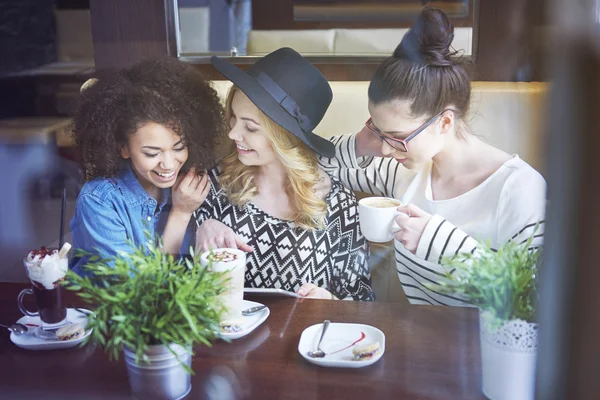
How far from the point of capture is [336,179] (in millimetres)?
1200

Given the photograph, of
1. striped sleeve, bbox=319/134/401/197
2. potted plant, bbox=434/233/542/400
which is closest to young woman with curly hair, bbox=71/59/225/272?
striped sleeve, bbox=319/134/401/197

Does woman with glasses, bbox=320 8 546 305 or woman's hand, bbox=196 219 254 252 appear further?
Result: woman's hand, bbox=196 219 254 252

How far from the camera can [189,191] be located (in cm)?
120

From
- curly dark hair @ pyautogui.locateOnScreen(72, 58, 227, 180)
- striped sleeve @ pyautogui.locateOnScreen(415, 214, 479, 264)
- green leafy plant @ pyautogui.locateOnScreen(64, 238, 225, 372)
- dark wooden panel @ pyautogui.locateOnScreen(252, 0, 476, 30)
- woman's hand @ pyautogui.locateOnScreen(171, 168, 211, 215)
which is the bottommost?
green leafy plant @ pyautogui.locateOnScreen(64, 238, 225, 372)

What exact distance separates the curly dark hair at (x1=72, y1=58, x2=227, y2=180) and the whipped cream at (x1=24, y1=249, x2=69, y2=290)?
17 centimetres

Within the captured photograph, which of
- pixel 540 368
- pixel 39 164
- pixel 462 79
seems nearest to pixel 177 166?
pixel 39 164

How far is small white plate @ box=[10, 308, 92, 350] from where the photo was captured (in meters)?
1.11

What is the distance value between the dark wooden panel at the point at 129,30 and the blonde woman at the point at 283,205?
15 cm

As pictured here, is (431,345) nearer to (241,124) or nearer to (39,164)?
(241,124)

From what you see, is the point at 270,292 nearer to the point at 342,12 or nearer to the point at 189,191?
the point at 189,191

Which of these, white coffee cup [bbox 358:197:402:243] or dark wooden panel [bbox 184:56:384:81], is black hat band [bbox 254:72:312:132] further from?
white coffee cup [bbox 358:197:402:243]

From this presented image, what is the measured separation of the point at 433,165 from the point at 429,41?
8.8 inches

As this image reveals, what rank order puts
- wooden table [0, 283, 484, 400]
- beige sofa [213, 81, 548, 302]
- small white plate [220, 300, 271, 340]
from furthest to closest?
1. small white plate [220, 300, 271, 340]
2. wooden table [0, 283, 484, 400]
3. beige sofa [213, 81, 548, 302]

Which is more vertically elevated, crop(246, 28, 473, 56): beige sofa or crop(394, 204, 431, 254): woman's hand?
crop(246, 28, 473, 56): beige sofa
